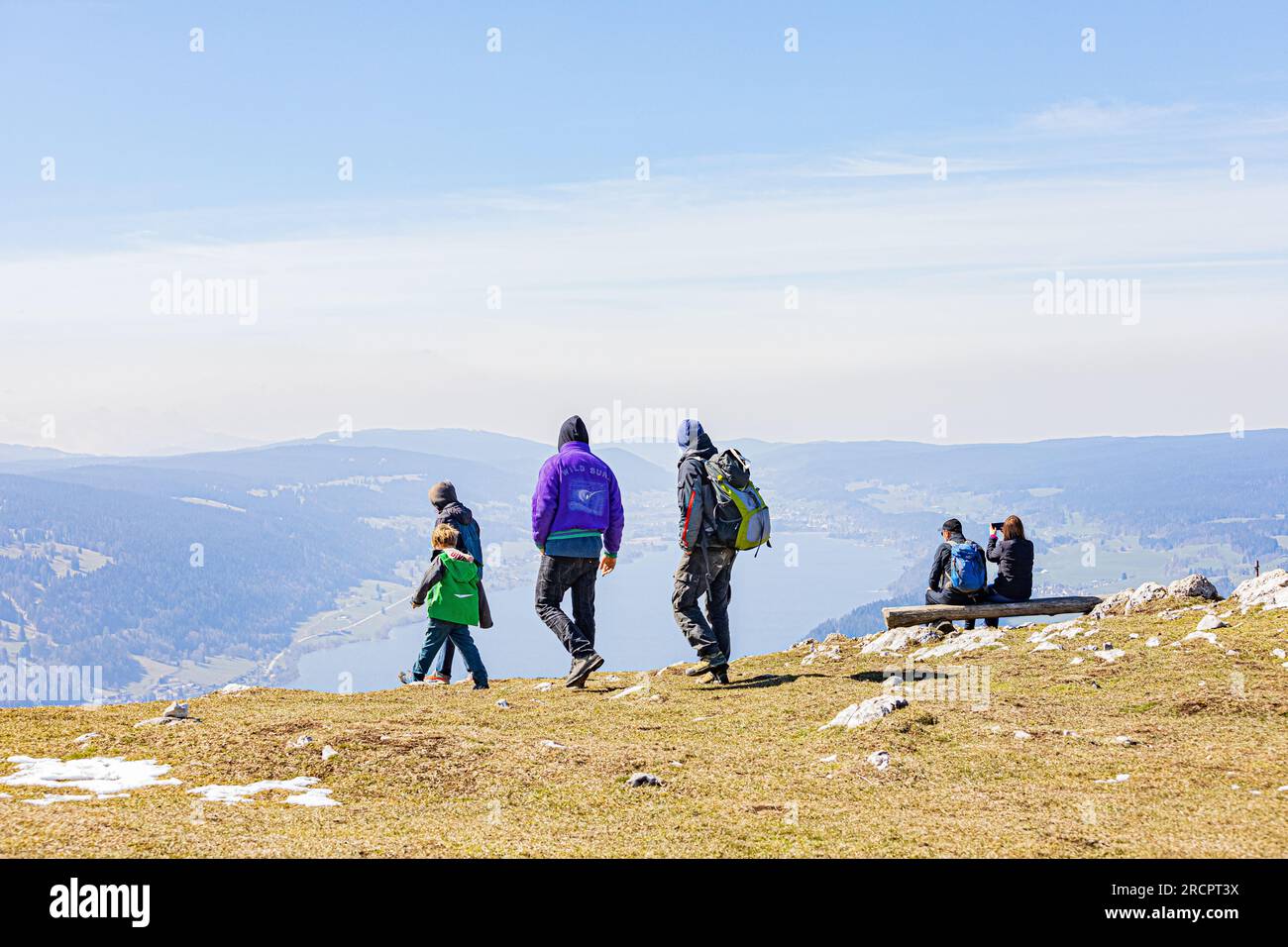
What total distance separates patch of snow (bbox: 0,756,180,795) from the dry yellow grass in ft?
0.69

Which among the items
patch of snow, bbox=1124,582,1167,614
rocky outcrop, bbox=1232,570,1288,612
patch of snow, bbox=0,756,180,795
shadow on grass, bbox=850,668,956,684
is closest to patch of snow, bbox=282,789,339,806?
patch of snow, bbox=0,756,180,795

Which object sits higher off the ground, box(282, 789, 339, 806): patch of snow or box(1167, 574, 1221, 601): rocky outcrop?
box(1167, 574, 1221, 601): rocky outcrop

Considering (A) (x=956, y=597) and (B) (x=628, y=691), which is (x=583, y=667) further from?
(A) (x=956, y=597)

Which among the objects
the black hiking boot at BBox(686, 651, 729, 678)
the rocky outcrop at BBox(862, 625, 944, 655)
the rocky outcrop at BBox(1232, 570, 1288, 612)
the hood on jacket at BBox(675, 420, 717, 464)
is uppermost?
the hood on jacket at BBox(675, 420, 717, 464)

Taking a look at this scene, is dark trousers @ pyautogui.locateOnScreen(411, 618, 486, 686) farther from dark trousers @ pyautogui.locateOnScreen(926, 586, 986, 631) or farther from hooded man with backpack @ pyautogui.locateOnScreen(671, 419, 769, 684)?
dark trousers @ pyautogui.locateOnScreen(926, 586, 986, 631)

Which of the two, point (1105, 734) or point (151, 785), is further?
point (1105, 734)

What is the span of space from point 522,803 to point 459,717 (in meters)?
4.61

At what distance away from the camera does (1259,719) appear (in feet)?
38.8

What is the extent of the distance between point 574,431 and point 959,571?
932 cm

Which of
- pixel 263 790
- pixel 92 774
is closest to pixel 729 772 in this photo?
pixel 263 790

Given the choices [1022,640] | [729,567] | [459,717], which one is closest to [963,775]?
[459,717]

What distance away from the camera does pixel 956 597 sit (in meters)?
22.5

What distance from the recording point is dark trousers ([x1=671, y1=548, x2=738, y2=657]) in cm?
1689
